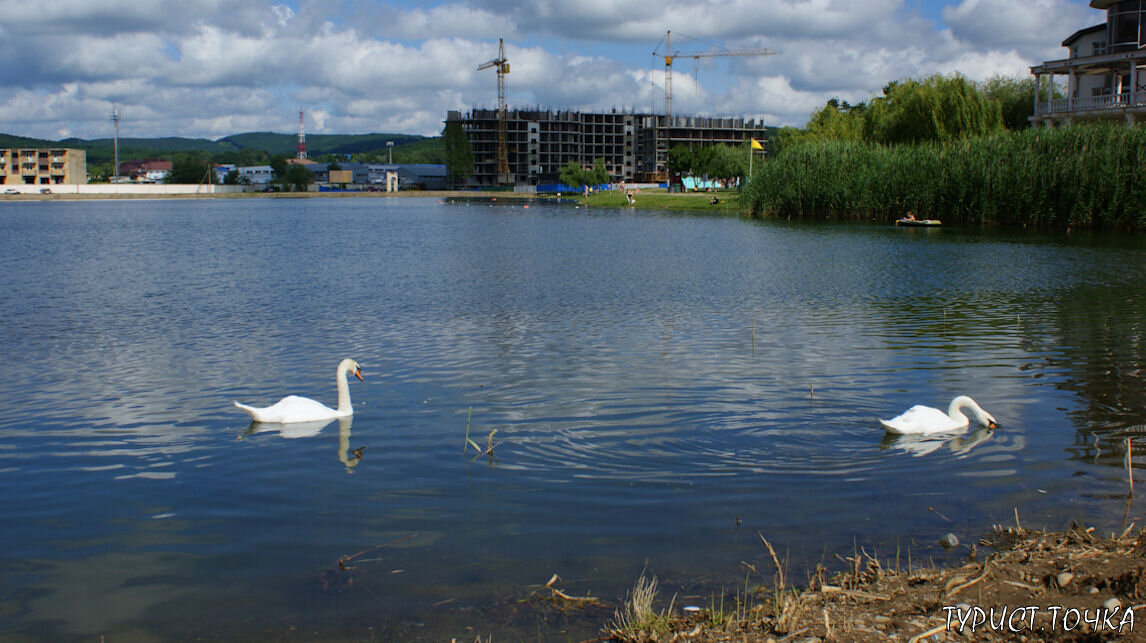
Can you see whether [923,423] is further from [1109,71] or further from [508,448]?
[1109,71]

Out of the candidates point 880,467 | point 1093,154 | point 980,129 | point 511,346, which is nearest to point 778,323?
point 511,346

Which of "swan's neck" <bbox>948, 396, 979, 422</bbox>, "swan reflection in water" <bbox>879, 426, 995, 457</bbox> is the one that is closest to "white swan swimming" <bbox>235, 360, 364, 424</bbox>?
"swan reflection in water" <bbox>879, 426, 995, 457</bbox>

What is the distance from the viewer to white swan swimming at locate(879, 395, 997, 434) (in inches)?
421

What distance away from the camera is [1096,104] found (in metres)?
58.3

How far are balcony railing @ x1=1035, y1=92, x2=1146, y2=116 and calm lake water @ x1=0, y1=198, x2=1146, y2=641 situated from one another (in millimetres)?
37236

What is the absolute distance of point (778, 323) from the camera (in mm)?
19969

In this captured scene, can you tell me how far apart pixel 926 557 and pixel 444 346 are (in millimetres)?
11677

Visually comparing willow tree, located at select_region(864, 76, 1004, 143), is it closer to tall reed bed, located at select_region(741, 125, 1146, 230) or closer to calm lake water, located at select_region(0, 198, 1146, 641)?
tall reed bed, located at select_region(741, 125, 1146, 230)

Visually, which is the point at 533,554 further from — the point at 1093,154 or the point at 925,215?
the point at 925,215

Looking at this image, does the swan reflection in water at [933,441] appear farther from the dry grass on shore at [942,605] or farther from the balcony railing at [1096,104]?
the balcony railing at [1096,104]

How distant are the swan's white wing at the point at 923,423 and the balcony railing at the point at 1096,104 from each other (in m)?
54.9

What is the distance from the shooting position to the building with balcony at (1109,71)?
56625 millimetres

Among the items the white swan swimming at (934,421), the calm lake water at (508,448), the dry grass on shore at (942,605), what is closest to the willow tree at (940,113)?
the calm lake water at (508,448)

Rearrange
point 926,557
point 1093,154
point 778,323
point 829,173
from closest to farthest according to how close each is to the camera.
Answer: point 926,557 < point 778,323 < point 1093,154 < point 829,173
